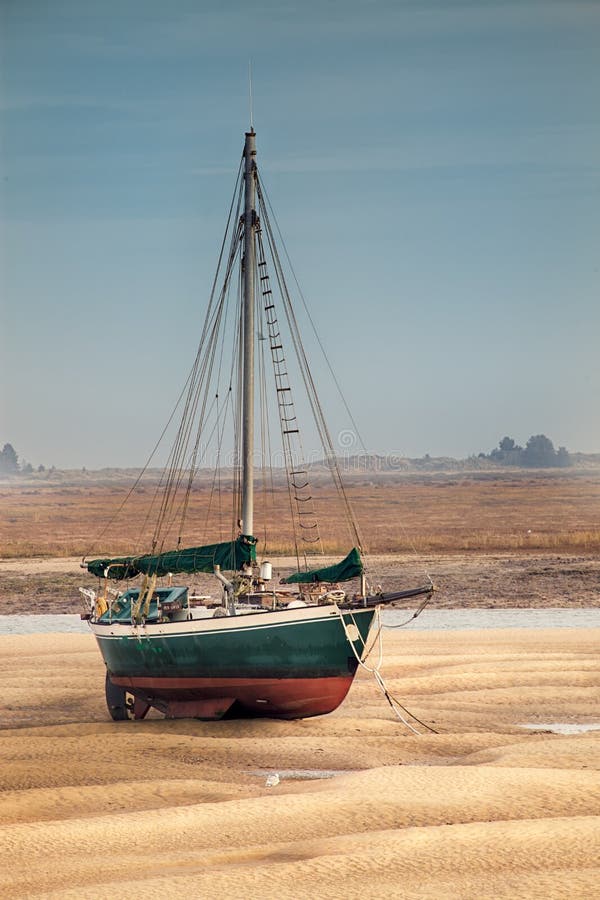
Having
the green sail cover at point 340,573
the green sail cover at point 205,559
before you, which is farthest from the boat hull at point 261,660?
the green sail cover at point 205,559

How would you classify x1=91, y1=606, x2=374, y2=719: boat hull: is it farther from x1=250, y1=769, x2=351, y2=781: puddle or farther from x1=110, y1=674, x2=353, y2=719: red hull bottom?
x1=250, y1=769, x2=351, y2=781: puddle

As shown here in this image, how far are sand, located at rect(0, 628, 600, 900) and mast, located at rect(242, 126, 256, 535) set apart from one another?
4320 millimetres

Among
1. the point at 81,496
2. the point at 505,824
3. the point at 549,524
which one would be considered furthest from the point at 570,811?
the point at 81,496

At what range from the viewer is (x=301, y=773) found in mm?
17719

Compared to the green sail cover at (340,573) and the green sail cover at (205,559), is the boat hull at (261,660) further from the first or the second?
the green sail cover at (205,559)

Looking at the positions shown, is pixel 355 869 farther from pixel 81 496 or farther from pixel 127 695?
pixel 81 496

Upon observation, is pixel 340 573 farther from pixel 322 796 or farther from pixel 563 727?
pixel 322 796

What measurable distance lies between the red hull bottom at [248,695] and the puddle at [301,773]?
310 centimetres

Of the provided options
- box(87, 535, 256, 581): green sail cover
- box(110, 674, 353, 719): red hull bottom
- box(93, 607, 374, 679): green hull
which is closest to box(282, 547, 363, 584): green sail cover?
box(93, 607, 374, 679): green hull

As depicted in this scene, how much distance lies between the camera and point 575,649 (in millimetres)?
28609

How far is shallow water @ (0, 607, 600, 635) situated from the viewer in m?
35.4

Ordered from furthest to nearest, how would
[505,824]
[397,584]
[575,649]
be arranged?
[397,584] → [575,649] → [505,824]

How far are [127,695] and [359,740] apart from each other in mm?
5390

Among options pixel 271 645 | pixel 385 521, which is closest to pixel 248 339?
pixel 271 645
